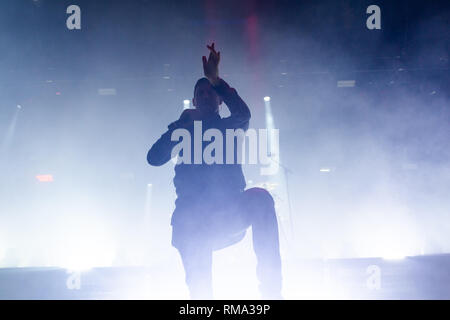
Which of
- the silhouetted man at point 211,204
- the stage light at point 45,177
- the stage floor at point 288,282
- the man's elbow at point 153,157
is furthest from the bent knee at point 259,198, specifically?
the stage light at point 45,177

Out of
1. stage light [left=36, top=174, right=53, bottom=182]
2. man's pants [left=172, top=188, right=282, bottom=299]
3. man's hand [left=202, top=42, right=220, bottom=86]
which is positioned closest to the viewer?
man's pants [left=172, top=188, right=282, bottom=299]

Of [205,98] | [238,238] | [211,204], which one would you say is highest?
[205,98]

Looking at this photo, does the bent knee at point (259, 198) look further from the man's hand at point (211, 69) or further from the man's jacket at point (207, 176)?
the man's hand at point (211, 69)

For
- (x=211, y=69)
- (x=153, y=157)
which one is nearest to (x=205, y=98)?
(x=211, y=69)

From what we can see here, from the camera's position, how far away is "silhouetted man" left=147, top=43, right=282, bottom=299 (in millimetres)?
1627

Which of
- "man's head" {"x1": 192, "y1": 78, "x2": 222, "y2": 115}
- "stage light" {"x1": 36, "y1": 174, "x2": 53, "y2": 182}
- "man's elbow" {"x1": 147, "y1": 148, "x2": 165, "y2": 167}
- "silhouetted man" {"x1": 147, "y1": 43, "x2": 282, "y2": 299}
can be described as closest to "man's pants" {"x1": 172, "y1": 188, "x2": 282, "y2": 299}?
"silhouetted man" {"x1": 147, "y1": 43, "x2": 282, "y2": 299}

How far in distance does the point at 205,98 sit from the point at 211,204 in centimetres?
56

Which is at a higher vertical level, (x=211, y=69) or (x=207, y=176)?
(x=211, y=69)

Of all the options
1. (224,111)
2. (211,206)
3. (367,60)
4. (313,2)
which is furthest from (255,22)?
(211,206)

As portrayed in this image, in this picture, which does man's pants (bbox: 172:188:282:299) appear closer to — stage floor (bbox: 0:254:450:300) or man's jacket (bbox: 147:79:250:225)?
man's jacket (bbox: 147:79:250:225)

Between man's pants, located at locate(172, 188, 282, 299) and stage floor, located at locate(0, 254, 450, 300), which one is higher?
man's pants, located at locate(172, 188, 282, 299)

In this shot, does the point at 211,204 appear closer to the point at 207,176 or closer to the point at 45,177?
the point at 207,176

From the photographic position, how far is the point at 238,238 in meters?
1.83

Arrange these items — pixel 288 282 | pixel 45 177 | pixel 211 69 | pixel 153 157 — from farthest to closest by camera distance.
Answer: pixel 45 177 → pixel 288 282 → pixel 153 157 → pixel 211 69
